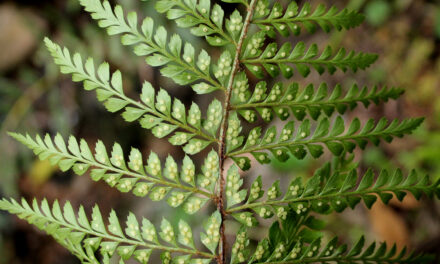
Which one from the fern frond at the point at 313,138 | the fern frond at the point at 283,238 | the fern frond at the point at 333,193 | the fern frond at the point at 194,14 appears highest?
the fern frond at the point at 194,14

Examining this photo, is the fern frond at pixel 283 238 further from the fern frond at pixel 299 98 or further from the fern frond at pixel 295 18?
the fern frond at pixel 295 18

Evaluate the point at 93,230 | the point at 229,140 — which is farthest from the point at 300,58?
the point at 93,230

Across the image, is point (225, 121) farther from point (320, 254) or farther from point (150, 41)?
point (320, 254)

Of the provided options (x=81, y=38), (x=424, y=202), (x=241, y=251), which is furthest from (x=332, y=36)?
(x=241, y=251)

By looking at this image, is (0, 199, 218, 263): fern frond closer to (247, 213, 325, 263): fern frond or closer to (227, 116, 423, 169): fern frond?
(247, 213, 325, 263): fern frond

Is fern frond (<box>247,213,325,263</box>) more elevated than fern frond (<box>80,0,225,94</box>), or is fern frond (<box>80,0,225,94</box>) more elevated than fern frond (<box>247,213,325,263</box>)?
fern frond (<box>80,0,225,94</box>)

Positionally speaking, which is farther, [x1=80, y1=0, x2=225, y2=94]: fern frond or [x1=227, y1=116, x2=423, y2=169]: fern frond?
[x1=227, y1=116, x2=423, y2=169]: fern frond

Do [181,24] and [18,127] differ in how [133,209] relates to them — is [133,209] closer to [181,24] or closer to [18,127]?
[18,127]

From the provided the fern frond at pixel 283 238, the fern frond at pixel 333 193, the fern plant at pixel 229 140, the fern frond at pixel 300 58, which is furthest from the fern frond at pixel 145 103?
the fern frond at pixel 283 238

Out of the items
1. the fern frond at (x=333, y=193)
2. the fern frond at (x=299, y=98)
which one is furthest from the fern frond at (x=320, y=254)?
the fern frond at (x=299, y=98)

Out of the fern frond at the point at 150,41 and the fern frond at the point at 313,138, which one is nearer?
the fern frond at the point at 150,41

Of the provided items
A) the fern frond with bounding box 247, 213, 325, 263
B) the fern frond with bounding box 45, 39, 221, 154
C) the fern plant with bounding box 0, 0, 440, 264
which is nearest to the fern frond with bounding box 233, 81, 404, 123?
the fern plant with bounding box 0, 0, 440, 264

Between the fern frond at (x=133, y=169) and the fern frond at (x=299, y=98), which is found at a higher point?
the fern frond at (x=299, y=98)
